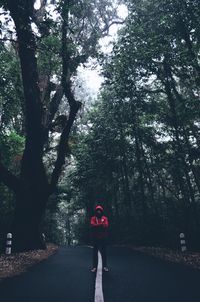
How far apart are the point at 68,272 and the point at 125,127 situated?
1627 cm

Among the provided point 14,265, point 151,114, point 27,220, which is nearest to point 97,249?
point 14,265

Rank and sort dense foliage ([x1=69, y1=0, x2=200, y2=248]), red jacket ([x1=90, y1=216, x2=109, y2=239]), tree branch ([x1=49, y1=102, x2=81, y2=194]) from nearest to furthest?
1. red jacket ([x1=90, y1=216, x2=109, y2=239])
2. dense foliage ([x1=69, y1=0, x2=200, y2=248])
3. tree branch ([x1=49, y1=102, x2=81, y2=194])

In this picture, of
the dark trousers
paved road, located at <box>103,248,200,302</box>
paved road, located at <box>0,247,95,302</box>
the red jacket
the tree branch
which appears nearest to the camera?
paved road, located at <box>103,248,200,302</box>

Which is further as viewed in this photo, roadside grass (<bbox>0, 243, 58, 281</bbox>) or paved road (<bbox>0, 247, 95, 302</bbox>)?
roadside grass (<bbox>0, 243, 58, 281</bbox>)

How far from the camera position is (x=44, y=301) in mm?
5602

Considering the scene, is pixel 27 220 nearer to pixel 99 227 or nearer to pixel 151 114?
pixel 99 227

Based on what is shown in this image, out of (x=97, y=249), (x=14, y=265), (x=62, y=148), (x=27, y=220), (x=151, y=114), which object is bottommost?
(x=14, y=265)

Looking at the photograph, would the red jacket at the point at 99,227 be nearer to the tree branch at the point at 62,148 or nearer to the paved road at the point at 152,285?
the paved road at the point at 152,285

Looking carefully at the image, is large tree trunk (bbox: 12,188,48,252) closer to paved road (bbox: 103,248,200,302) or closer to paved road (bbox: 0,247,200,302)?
paved road (bbox: 0,247,200,302)

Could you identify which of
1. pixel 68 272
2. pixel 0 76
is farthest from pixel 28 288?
pixel 0 76

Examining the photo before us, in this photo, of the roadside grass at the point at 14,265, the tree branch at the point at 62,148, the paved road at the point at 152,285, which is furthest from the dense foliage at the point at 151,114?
the roadside grass at the point at 14,265

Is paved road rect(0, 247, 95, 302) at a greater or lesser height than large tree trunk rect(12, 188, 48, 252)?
lesser

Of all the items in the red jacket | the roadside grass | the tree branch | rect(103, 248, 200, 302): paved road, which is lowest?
rect(103, 248, 200, 302): paved road

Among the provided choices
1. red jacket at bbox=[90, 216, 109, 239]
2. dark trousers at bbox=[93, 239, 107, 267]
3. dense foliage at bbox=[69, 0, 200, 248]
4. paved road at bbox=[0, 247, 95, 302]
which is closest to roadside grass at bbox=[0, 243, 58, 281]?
paved road at bbox=[0, 247, 95, 302]
